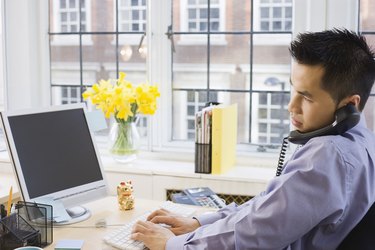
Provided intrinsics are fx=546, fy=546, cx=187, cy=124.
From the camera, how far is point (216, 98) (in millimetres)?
3113

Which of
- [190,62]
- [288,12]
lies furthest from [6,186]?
[288,12]

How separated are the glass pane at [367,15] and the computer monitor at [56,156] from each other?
5.18 feet

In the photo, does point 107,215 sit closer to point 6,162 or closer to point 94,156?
point 94,156

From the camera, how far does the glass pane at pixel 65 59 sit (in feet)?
10.9

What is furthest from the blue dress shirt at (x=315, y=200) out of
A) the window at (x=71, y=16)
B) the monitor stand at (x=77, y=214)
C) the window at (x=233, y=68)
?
the window at (x=71, y=16)

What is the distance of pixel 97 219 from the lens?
205cm

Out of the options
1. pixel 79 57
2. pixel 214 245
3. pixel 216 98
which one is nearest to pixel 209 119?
pixel 216 98

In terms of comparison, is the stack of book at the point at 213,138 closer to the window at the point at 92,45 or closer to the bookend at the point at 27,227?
the window at the point at 92,45

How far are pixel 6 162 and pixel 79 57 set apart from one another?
755 millimetres

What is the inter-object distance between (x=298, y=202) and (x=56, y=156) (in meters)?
0.99

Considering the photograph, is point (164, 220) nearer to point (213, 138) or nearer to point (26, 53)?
point (213, 138)

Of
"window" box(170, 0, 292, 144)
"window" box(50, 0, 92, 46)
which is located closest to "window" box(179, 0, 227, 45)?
"window" box(170, 0, 292, 144)

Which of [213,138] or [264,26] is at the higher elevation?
[264,26]

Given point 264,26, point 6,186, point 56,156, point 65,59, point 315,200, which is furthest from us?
point 65,59
